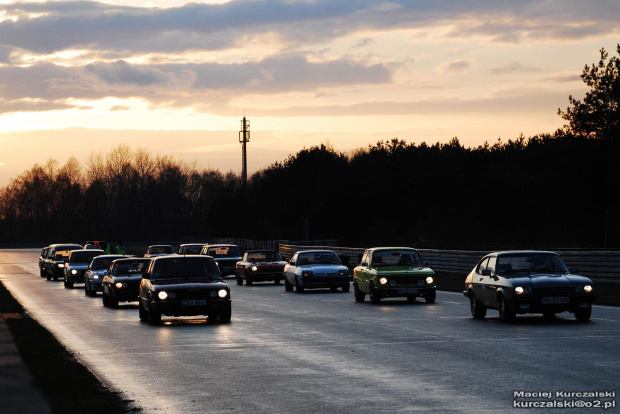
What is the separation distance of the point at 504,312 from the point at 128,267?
15178 mm

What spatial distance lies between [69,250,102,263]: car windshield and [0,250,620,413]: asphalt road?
21.3 m

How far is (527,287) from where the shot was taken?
2164 cm

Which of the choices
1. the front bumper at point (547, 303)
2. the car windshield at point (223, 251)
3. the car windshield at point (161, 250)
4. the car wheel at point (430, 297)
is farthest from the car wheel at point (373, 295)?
the car windshield at point (161, 250)

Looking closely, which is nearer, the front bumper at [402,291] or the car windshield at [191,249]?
the front bumper at [402,291]

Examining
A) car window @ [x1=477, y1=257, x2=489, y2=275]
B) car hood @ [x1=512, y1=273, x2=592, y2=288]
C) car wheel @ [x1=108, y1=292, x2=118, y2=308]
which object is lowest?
car wheel @ [x1=108, y1=292, x2=118, y2=308]

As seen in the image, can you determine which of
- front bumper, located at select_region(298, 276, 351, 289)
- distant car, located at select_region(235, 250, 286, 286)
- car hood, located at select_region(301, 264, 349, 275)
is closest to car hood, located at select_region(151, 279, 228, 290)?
front bumper, located at select_region(298, 276, 351, 289)

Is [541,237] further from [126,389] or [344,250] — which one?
[126,389]

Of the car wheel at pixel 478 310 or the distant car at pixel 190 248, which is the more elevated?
the distant car at pixel 190 248

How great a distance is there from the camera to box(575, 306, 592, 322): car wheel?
2189cm

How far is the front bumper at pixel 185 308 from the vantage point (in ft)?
77.8

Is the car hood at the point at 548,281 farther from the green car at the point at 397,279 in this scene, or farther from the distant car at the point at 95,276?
the distant car at the point at 95,276

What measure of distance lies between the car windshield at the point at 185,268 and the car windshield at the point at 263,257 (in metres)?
22.1

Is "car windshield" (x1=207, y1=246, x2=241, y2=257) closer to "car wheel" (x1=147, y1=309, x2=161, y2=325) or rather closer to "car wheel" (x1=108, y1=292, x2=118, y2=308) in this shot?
"car wheel" (x1=108, y1=292, x2=118, y2=308)

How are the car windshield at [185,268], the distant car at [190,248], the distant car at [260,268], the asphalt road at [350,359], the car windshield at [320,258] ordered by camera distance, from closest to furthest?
the asphalt road at [350,359], the car windshield at [185,268], the car windshield at [320,258], the distant car at [260,268], the distant car at [190,248]
